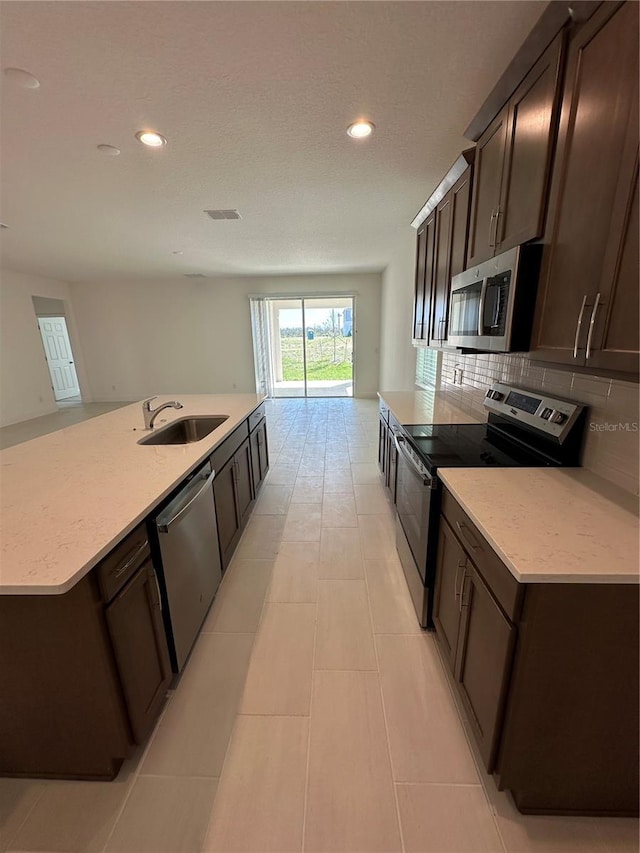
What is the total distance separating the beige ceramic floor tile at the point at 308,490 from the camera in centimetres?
320

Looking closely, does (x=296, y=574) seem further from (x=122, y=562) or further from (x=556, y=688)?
(x=556, y=688)

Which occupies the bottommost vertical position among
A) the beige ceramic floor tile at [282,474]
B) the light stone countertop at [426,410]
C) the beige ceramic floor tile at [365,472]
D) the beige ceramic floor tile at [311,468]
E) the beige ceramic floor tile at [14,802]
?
the beige ceramic floor tile at [14,802]

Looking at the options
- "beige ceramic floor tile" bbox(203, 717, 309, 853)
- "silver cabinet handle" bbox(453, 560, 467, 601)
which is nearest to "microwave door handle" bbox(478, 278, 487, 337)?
"silver cabinet handle" bbox(453, 560, 467, 601)

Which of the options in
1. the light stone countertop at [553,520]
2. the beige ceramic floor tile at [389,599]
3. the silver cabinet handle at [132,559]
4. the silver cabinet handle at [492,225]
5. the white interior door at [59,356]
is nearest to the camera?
the light stone countertop at [553,520]

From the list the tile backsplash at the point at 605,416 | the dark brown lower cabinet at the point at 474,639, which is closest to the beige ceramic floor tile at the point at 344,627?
the dark brown lower cabinet at the point at 474,639

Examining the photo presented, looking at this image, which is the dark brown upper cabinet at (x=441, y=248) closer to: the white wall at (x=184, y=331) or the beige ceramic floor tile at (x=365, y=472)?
the beige ceramic floor tile at (x=365, y=472)

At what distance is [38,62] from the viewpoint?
1453 millimetres

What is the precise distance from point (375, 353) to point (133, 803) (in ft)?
23.6

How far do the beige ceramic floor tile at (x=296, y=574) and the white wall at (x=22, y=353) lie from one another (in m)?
6.53

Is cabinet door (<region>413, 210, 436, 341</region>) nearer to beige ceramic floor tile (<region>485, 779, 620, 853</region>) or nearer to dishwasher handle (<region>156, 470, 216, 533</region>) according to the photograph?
dishwasher handle (<region>156, 470, 216, 533</region>)

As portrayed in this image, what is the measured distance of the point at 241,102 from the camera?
5.67ft

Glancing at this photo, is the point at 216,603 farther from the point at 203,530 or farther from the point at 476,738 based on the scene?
the point at 476,738

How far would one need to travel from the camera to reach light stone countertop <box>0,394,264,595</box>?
0.94 m

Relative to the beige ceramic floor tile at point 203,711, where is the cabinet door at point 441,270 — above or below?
above
